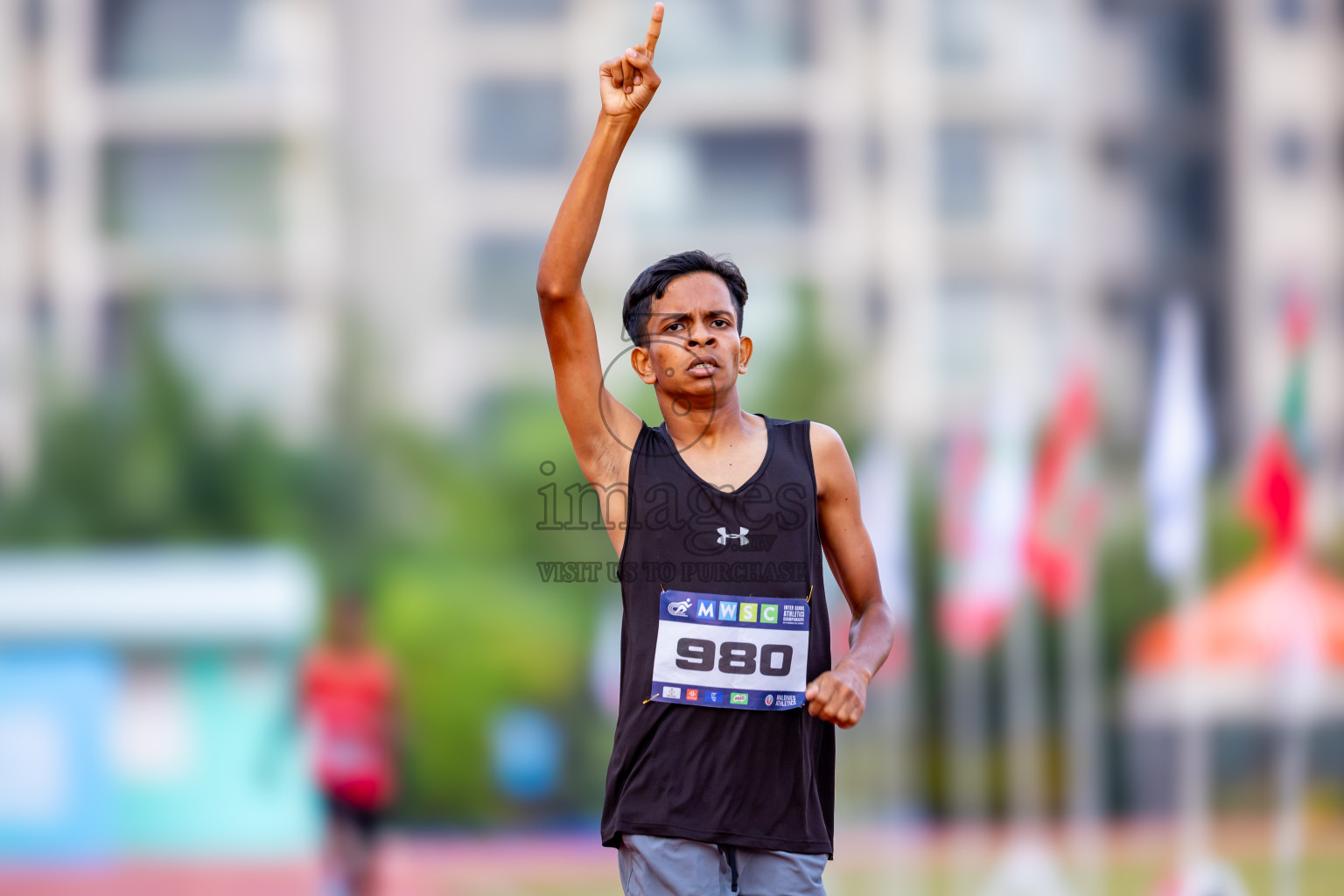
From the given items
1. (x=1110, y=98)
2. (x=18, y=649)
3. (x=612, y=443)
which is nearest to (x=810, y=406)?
(x=18, y=649)

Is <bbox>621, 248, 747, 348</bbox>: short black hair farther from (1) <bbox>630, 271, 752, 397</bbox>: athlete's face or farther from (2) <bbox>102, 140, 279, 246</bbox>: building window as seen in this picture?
(2) <bbox>102, 140, 279, 246</bbox>: building window

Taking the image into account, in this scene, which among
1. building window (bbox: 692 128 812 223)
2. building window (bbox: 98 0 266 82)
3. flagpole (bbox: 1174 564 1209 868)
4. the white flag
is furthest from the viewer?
building window (bbox: 692 128 812 223)

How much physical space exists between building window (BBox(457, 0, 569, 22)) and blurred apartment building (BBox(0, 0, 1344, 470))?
7 cm

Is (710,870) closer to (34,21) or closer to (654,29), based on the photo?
(654,29)

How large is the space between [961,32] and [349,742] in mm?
32414

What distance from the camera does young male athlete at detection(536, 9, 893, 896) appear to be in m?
2.92

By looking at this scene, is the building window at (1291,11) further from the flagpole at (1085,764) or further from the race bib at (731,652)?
the race bib at (731,652)

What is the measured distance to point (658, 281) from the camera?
3.13 m

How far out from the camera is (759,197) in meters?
37.3

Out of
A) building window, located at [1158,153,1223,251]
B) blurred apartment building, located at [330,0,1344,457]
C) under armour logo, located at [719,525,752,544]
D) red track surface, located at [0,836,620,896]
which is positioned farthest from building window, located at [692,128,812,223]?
under armour logo, located at [719,525,752,544]

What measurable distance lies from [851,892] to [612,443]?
459 inches

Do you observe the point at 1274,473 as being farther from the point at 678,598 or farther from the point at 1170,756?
the point at 1170,756

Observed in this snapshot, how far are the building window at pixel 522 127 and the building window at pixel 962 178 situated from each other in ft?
29.8

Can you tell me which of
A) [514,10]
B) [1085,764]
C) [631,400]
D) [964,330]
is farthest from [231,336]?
[1085,764]
